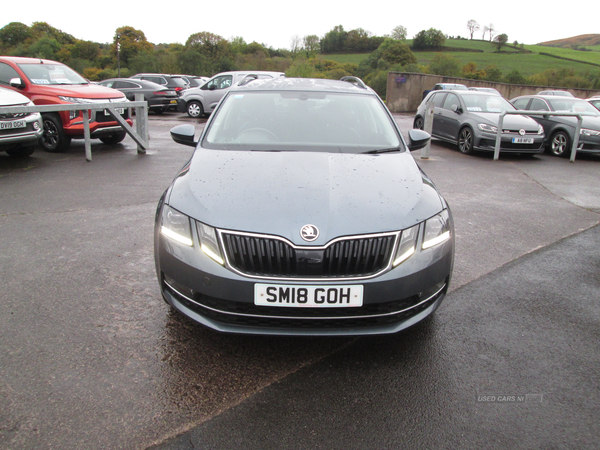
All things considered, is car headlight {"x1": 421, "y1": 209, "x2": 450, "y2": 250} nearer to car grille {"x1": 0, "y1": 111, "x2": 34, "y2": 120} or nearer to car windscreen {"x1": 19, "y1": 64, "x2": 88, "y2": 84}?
car grille {"x1": 0, "y1": 111, "x2": 34, "y2": 120}

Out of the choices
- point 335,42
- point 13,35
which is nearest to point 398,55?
point 335,42

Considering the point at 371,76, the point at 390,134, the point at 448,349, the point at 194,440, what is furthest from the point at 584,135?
the point at 371,76

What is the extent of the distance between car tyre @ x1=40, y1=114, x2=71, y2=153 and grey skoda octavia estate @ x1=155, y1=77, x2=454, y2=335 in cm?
777

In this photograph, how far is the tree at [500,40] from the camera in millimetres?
84825

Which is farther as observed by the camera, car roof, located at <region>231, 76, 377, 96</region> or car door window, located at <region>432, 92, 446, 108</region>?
car door window, located at <region>432, 92, 446, 108</region>

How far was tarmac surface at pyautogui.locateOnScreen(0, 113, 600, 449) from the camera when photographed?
2.22m

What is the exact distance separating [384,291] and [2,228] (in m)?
4.38

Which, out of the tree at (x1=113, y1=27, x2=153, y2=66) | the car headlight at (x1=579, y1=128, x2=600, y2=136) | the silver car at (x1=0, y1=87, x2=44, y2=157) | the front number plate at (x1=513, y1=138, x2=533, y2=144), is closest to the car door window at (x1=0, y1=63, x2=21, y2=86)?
the silver car at (x1=0, y1=87, x2=44, y2=157)

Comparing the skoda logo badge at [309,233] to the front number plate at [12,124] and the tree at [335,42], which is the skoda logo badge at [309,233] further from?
the tree at [335,42]

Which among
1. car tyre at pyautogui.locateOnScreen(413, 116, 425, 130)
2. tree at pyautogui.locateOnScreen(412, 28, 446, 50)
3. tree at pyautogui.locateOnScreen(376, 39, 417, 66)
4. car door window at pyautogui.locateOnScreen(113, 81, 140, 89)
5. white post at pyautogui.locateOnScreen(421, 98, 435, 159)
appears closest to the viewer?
white post at pyautogui.locateOnScreen(421, 98, 435, 159)

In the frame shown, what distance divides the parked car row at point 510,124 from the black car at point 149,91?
11.5m

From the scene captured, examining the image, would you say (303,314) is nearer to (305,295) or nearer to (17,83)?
(305,295)

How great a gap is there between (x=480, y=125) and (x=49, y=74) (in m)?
9.54

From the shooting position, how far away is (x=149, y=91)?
19891mm
